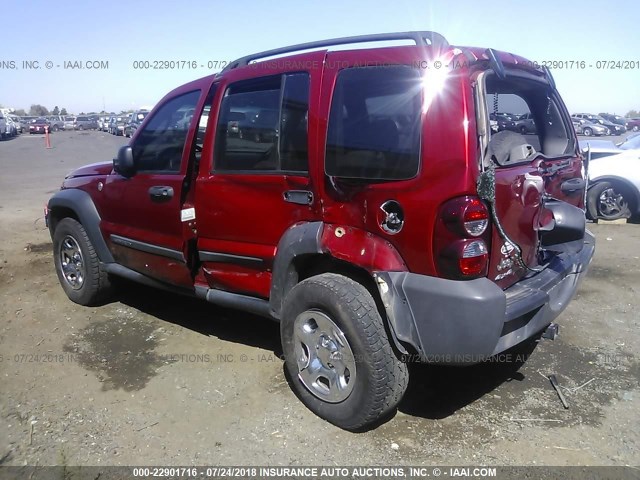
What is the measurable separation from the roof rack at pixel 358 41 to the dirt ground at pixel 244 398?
2.06 metres

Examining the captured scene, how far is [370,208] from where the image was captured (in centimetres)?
279

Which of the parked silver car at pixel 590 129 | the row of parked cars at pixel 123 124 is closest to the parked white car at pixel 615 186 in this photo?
the row of parked cars at pixel 123 124

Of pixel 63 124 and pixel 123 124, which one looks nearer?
pixel 123 124

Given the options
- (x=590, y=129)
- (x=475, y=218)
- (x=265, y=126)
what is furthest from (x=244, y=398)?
(x=590, y=129)

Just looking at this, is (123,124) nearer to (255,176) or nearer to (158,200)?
(158,200)

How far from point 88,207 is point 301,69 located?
99.7 inches

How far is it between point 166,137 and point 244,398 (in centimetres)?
199

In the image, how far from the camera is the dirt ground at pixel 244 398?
9.42 ft

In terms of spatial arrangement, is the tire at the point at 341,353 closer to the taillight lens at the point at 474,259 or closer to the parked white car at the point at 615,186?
the taillight lens at the point at 474,259

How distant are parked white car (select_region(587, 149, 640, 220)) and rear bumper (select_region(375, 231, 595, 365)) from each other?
6.32 meters

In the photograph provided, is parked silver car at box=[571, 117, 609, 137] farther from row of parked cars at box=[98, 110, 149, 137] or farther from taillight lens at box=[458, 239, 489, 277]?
taillight lens at box=[458, 239, 489, 277]

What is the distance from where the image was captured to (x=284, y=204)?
321cm

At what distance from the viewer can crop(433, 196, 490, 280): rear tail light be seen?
2.53 meters

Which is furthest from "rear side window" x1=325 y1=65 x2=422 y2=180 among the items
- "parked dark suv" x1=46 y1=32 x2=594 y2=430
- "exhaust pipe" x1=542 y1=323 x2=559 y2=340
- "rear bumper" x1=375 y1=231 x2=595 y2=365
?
"exhaust pipe" x1=542 y1=323 x2=559 y2=340
